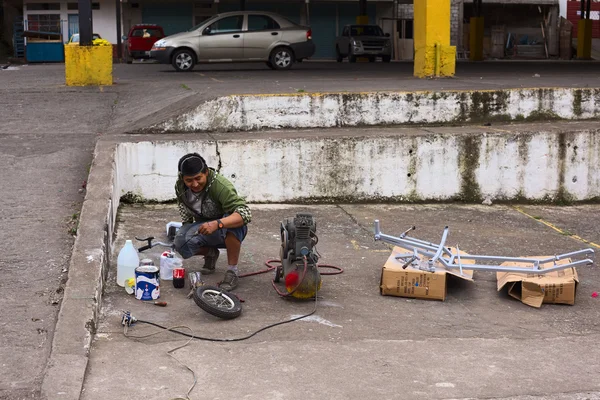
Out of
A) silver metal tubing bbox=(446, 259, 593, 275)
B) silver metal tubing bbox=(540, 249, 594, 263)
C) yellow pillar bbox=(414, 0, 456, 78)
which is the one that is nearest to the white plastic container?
silver metal tubing bbox=(446, 259, 593, 275)

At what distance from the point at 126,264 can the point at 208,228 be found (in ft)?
2.23

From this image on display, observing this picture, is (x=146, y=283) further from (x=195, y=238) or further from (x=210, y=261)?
(x=210, y=261)


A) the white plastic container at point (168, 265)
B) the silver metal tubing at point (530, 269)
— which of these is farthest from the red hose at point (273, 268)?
the silver metal tubing at point (530, 269)

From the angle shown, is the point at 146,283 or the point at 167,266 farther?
the point at 167,266

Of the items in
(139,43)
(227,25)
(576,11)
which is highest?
(576,11)

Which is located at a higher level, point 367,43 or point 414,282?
point 367,43

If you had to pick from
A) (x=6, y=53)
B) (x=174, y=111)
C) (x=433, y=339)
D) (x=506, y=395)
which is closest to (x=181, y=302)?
(x=433, y=339)

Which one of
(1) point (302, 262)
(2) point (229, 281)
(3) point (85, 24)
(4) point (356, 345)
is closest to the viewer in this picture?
(4) point (356, 345)

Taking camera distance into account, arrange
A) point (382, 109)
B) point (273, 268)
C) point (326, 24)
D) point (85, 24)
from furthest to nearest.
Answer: point (326, 24) < point (85, 24) < point (382, 109) < point (273, 268)

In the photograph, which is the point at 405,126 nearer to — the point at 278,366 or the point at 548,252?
the point at 548,252

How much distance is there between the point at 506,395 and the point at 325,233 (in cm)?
374

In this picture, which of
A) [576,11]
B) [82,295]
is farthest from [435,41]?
[576,11]

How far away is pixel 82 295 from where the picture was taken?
5301mm

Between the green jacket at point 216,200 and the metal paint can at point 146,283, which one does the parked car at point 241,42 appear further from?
the metal paint can at point 146,283
